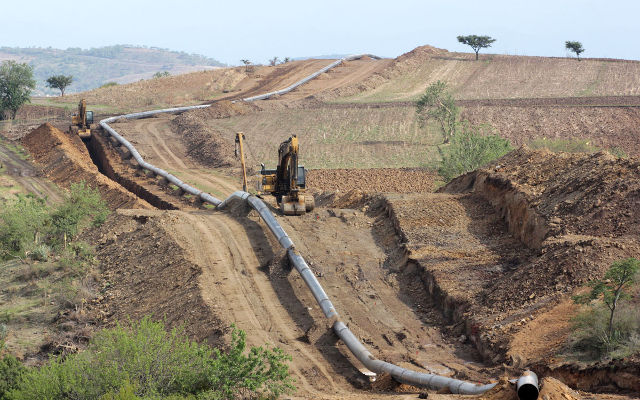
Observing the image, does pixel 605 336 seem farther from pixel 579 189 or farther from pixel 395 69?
pixel 395 69

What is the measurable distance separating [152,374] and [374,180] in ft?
99.5

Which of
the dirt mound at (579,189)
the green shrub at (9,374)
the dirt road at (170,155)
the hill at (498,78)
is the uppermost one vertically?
the hill at (498,78)

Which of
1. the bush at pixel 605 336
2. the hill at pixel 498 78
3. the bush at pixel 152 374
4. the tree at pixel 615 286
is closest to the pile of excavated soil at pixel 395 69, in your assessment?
the hill at pixel 498 78

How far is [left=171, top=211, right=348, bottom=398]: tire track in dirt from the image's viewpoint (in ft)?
67.1

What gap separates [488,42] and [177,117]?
3969 cm

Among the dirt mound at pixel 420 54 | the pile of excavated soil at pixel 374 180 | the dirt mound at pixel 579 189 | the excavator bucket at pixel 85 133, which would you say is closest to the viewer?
the dirt mound at pixel 579 189

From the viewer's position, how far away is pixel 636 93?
6569cm

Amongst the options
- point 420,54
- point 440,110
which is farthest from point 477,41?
→ point 440,110

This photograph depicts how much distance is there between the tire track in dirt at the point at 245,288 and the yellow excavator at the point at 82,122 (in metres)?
Result: 28.7

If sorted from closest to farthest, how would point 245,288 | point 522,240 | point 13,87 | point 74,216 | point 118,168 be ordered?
point 245,288 < point 522,240 < point 74,216 < point 118,168 < point 13,87

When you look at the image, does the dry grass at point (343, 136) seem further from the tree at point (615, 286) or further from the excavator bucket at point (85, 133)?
the tree at point (615, 286)

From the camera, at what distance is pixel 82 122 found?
59656 millimetres

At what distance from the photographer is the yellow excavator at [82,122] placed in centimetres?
5875

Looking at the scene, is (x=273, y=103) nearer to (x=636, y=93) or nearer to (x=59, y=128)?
(x=59, y=128)
